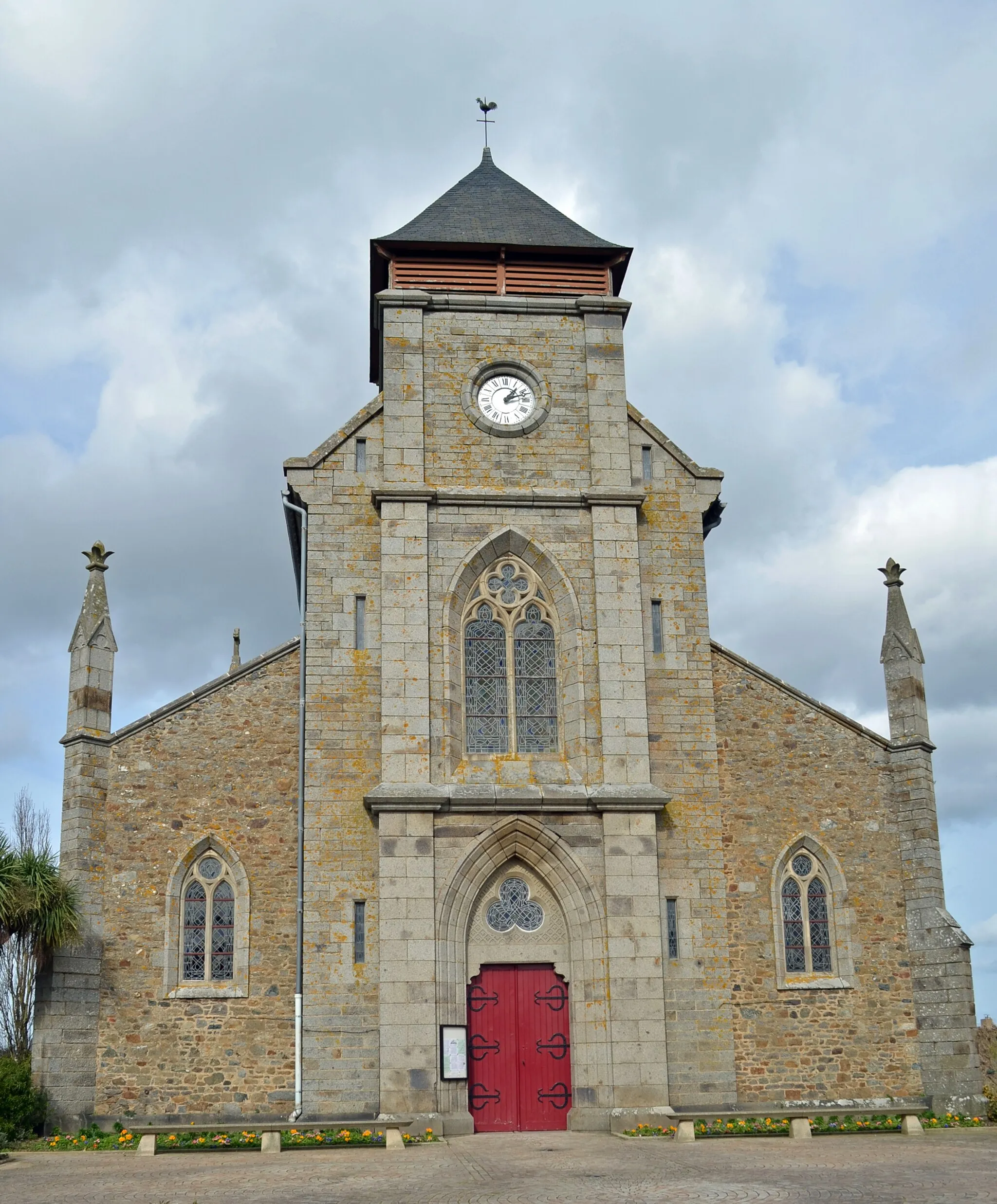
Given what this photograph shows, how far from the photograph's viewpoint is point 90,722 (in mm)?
21172

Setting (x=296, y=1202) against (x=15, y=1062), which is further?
(x=15, y=1062)

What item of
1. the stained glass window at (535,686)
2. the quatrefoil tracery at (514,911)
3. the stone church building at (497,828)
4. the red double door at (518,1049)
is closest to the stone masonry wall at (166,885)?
the stone church building at (497,828)

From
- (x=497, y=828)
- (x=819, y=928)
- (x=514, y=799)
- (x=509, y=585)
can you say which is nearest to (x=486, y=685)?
(x=509, y=585)

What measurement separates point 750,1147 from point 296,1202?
Result: 22.6 ft

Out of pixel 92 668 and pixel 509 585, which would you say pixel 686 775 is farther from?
pixel 92 668

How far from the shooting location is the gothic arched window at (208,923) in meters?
20.6

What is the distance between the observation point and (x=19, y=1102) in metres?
18.7

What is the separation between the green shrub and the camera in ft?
60.6

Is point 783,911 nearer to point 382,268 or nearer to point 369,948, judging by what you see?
point 369,948

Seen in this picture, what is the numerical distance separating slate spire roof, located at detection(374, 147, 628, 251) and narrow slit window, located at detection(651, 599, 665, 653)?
21.5 ft

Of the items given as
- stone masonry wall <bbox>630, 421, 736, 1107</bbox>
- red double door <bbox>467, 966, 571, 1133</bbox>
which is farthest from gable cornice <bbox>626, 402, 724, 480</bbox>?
red double door <bbox>467, 966, 571, 1133</bbox>

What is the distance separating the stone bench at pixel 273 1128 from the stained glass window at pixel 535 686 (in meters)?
5.94

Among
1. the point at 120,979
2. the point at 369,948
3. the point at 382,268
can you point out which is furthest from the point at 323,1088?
the point at 382,268

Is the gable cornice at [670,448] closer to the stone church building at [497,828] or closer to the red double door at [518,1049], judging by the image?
the stone church building at [497,828]
